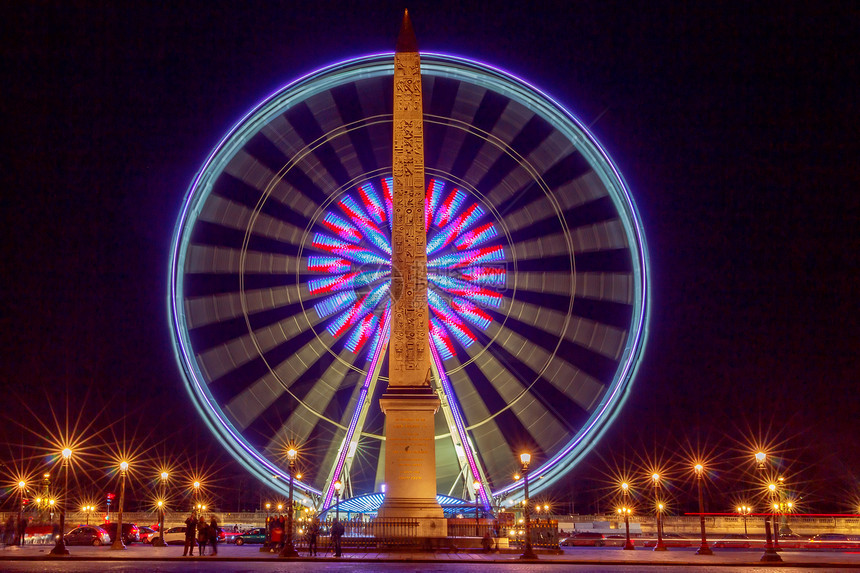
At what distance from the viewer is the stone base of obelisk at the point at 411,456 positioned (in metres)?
17.4

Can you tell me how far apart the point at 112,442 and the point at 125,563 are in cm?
3450

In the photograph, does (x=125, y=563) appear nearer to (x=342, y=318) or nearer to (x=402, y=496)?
(x=402, y=496)

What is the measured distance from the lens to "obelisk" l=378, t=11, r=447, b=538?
57.7ft

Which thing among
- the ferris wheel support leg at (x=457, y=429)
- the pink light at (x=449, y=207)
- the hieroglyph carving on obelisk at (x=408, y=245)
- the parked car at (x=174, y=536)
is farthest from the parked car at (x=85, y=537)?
the pink light at (x=449, y=207)

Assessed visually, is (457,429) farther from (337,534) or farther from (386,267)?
(337,534)

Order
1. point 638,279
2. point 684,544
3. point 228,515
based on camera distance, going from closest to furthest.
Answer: point 638,279, point 684,544, point 228,515

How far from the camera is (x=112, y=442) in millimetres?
45188

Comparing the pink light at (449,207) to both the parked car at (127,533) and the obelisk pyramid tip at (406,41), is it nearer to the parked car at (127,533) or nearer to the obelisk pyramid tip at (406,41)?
the obelisk pyramid tip at (406,41)

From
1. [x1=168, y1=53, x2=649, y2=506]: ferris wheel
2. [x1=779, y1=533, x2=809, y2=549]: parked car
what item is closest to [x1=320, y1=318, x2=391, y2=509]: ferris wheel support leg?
[x1=168, y1=53, x2=649, y2=506]: ferris wheel

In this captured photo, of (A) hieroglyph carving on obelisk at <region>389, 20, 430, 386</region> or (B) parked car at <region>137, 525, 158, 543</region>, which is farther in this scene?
(B) parked car at <region>137, 525, 158, 543</region>

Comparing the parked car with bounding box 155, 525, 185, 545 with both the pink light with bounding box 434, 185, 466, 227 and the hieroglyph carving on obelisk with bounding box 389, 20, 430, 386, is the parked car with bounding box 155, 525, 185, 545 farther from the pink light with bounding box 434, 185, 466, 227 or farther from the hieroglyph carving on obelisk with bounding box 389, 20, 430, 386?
the pink light with bounding box 434, 185, 466, 227

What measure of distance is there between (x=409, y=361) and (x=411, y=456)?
6.96 ft

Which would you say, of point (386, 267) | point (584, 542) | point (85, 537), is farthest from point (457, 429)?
point (85, 537)

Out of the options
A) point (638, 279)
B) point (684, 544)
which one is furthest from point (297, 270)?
point (684, 544)
